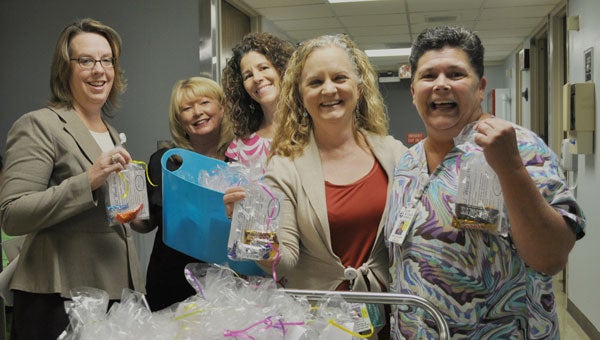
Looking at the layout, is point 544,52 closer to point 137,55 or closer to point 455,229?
point 137,55

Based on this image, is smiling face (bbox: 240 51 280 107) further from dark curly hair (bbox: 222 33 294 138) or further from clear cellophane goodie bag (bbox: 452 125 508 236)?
clear cellophane goodie bag (bbox: 452 125 508 236)

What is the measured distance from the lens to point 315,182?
1712 millimetres

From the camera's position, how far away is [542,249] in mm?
1247

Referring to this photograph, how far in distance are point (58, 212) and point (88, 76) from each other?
502mm

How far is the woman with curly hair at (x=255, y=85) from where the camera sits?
2.26 metres

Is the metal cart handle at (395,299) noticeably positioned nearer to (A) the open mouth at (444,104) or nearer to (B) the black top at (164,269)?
(A) the open mouth at (444,104)

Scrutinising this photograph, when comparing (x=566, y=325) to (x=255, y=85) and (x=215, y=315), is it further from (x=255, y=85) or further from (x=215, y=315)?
(x=215, y=315)

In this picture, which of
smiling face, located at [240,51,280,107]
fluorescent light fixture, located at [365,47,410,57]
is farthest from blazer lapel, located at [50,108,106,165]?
fluorescent light fixture, located at [365,47,410,57]

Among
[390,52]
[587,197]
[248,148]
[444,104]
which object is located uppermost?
[390,52]

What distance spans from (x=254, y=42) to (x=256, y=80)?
177mm

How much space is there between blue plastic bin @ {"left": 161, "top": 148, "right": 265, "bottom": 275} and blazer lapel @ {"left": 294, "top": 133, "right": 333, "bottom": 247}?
247 millimetres

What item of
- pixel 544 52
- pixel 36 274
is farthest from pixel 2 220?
pixel 544 52

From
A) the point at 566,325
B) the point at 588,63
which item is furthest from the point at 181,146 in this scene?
the point at 566,325

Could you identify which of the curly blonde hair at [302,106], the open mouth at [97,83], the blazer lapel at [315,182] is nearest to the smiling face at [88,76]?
the open mouth at [97,83]
